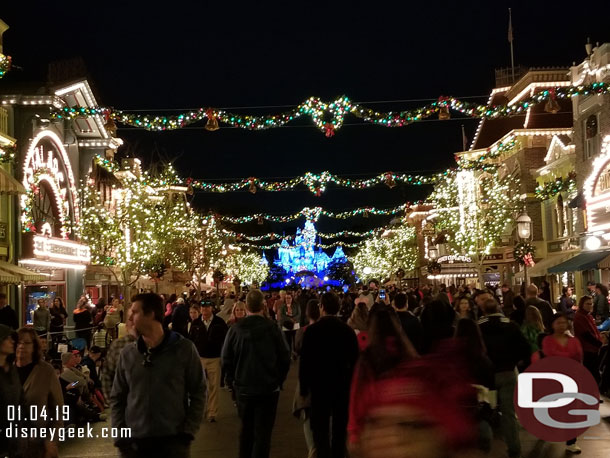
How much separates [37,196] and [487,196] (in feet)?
78.1

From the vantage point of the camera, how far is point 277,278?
506 feet

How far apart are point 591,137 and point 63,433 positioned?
25632 millimetres

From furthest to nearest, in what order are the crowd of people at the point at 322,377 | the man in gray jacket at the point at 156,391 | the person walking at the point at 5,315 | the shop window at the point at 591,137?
the shop window at the point at 591,137 < the person walking at the point at 5,315 < the man in gray jacket at the point at 156,391 < the crowd of people at the point at 322,377

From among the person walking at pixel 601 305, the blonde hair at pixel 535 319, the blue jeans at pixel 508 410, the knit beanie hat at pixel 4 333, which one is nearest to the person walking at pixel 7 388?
the knit beanie hat at pixel 4 333

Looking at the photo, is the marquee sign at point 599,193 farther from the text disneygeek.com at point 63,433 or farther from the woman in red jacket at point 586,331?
the text disneygeek.com at point 63,433

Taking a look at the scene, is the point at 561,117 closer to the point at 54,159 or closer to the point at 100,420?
the point at 54,159

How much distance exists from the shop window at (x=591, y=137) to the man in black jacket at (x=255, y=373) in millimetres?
25269

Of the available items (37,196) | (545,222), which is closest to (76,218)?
(37,196)

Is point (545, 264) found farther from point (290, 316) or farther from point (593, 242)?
point (290, 316)

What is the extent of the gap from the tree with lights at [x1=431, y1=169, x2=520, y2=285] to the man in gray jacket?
115 ft

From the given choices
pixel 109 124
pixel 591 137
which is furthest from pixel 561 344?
pixel 591 137

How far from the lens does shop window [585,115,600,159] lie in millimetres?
31094

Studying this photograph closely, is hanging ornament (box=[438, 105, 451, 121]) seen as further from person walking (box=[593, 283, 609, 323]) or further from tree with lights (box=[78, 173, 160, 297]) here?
tree with lights (box=[78, 173, 160, 297])

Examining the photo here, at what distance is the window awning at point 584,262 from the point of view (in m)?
28.5
